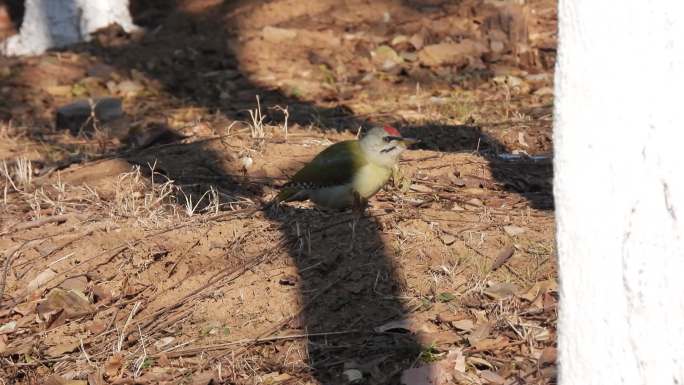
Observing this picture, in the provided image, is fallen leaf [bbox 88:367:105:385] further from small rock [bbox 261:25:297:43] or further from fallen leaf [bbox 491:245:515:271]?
small rock [bbox 261:25:297:43]

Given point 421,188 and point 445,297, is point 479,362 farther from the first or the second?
point 421,188

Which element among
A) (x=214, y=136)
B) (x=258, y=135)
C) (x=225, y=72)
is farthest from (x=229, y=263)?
(x=225, y=72)

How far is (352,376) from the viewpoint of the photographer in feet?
14.5

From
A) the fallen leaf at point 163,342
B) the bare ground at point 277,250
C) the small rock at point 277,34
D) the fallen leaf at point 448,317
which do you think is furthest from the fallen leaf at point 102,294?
the small rock at point 277,34

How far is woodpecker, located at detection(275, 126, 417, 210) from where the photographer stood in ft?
18.7

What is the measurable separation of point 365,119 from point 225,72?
242cm

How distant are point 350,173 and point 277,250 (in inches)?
26.3

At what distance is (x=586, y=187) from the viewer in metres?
2.61

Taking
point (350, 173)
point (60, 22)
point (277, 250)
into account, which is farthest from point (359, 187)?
point (60, 22)

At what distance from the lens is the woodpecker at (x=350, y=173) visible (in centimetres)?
571

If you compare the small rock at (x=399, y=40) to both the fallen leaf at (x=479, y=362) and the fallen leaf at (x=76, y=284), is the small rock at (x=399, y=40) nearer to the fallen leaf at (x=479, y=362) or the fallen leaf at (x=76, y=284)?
the fallen leaf at (x=76, y=284)

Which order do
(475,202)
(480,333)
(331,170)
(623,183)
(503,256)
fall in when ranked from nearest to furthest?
(623,183)
(480,333)
(503,256)
(331,170)
(475,202)

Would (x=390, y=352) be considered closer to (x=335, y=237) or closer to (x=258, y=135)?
(x=335, y=237)

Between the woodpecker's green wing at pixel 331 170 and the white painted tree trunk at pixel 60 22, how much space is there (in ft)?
23.7
